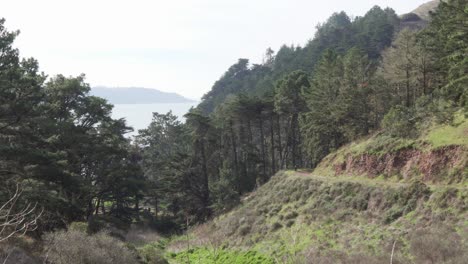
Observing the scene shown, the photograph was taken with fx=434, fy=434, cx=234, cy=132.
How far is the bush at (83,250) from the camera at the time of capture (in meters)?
19.4

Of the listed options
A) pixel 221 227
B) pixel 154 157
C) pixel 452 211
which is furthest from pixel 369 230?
pixel 154 157

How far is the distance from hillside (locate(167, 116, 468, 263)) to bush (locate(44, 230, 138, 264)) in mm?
5650

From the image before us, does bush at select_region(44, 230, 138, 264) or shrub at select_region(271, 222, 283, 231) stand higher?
bush at select_region(44, 230, 138, 264)

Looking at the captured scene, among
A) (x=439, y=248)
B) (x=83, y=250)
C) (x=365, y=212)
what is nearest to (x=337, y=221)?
(x=365, y=212)

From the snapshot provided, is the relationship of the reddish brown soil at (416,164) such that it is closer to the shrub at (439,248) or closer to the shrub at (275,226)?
the shrub at (275,226)

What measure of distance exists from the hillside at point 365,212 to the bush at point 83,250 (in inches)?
222

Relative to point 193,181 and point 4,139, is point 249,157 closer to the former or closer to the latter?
point 193,181

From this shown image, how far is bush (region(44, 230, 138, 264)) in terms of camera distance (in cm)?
1942

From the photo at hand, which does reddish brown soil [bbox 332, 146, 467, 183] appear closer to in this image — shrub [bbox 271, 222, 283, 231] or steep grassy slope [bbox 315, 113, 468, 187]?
steep grassy slope [bbox 315, 113, 468, 187]

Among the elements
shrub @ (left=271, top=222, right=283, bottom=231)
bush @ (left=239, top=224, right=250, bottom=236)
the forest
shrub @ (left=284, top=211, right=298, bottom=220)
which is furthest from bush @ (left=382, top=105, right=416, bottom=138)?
bush @ (left=239, top=224, right=250, bottom=236)

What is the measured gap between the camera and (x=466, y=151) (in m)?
28.4

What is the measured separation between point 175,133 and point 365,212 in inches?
2079

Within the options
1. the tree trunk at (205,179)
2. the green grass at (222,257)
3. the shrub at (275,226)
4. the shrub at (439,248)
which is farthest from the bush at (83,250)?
the tree trunk at (205,179)

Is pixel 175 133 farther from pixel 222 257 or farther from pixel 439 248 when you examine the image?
pixel 439 248
